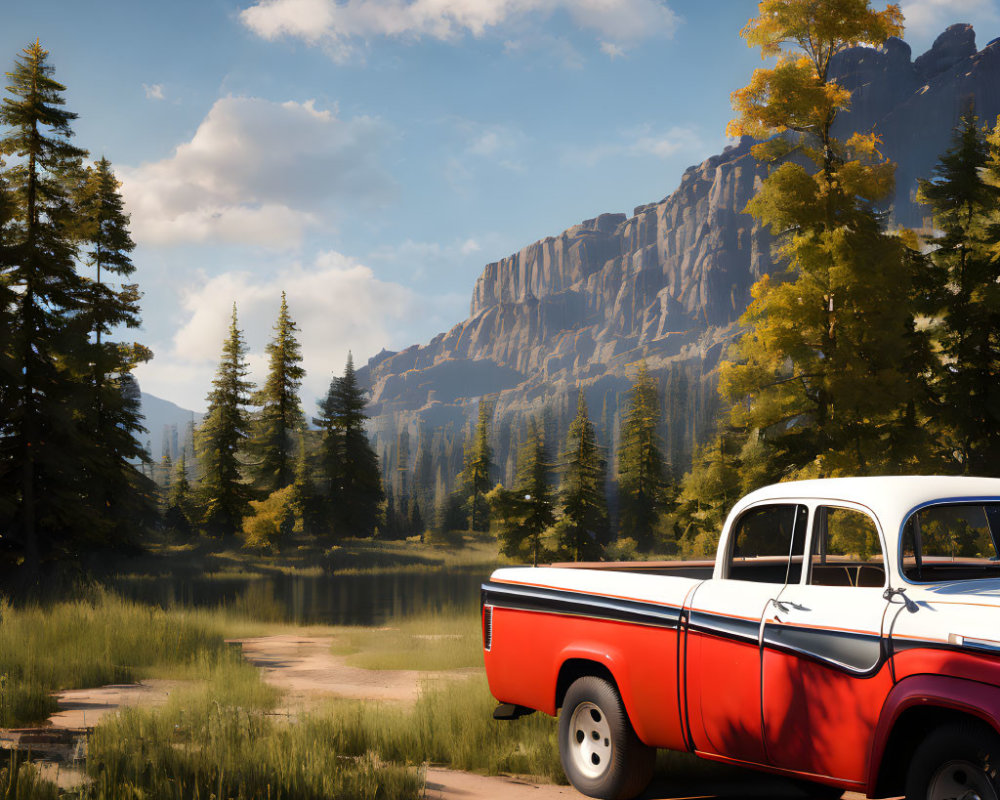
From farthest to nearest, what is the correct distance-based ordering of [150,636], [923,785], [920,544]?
[150,636]
[920,544]
[923,785]

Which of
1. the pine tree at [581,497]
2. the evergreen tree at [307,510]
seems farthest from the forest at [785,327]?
the evergreen tree at [307,510]

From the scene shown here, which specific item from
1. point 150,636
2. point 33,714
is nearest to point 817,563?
point 33,714

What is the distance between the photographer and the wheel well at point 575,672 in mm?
6816

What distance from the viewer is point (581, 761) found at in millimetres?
6879

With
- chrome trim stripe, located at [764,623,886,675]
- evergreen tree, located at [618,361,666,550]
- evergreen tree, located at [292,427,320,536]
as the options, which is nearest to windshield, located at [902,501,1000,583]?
chrome trim stripe, located at [764,623,886,675]

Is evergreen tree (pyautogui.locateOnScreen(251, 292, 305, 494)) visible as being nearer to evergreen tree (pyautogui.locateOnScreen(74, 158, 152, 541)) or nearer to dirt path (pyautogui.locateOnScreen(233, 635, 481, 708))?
evergreen tree (pyautogui.locateOnScreen(74, 158, 152, 541))

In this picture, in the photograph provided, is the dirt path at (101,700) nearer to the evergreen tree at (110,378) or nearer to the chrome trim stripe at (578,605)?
the chrome trim stripe at (578,605)

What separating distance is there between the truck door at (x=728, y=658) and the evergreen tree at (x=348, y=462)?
57.9 metres

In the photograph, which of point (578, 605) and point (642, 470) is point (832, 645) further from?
point (642, 470)

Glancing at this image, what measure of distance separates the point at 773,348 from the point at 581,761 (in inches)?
630

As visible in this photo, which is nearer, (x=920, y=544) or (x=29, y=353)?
(x=920, y=544)

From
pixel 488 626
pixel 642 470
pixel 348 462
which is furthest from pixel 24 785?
pixel 642 470

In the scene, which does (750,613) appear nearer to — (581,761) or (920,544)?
(920,544)

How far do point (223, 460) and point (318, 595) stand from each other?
21.8 m
